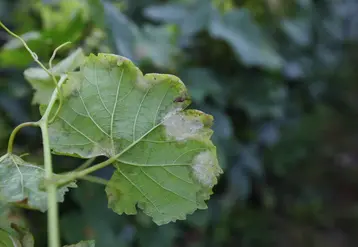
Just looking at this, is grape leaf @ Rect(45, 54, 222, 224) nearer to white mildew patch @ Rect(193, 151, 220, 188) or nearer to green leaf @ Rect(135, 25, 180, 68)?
white mildew patch @ Rect(193, 151, 220, 188)

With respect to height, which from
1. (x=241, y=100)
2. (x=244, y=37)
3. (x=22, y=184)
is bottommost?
(x=241, y=100)

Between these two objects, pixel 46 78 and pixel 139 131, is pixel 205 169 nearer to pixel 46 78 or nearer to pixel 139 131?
pixel 139 131

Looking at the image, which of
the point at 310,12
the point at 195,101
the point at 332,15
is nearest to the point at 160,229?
the point at 195,101

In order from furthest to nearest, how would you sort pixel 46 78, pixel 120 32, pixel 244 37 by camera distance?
pixel 244 37 → pixel 120 32 → pixel 46 78

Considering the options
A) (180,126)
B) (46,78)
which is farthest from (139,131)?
(46,78)

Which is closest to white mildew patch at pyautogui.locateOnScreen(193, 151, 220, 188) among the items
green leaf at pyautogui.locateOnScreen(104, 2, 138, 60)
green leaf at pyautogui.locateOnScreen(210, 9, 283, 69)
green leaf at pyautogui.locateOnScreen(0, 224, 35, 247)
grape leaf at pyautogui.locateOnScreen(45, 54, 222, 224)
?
grape leaf at pyautogui.locateOnScreen(45, 54, 222, 224)

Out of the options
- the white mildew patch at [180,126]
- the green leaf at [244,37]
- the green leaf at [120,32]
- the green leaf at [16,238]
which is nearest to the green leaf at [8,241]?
the green leaf at [16,238]

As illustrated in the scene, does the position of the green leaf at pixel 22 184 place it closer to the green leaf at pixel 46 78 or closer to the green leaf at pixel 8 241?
the green leaf at pixel 8 241
